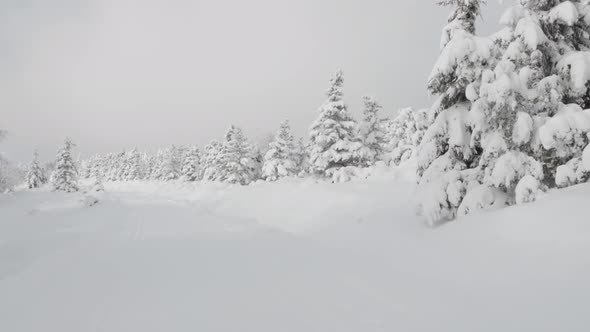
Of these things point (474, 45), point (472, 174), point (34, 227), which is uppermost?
point (474, 45)

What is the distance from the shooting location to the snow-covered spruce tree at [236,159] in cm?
4641

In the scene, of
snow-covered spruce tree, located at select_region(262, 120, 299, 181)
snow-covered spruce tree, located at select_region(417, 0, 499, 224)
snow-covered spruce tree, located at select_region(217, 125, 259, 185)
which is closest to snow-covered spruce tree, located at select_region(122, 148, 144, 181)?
snow-covered spruce tree, located at select_region(217, 125, 259, 185)

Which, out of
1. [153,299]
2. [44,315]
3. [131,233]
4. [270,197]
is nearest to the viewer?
[44,315]

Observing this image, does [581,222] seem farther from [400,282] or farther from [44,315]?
[44,315]

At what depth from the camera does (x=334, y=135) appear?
28.3 meters

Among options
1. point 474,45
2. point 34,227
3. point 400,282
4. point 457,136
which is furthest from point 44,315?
point 34,227

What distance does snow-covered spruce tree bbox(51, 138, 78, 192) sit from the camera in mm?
52625

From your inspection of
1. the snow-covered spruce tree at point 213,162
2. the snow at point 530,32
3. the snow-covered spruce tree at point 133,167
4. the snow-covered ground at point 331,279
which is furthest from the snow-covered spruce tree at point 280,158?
the snow-covered spruce tree at point 133,167

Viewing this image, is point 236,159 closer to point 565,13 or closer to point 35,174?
point 565,13

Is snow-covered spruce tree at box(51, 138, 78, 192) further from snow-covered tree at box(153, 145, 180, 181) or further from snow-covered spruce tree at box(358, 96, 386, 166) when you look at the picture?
snow-covered spruce tree at box(358, 96, 386, 166)

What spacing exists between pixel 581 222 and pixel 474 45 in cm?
590

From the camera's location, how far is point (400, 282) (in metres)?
7.23

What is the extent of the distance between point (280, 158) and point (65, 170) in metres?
34.8

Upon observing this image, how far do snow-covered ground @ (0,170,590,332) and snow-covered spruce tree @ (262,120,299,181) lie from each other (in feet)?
93.9
